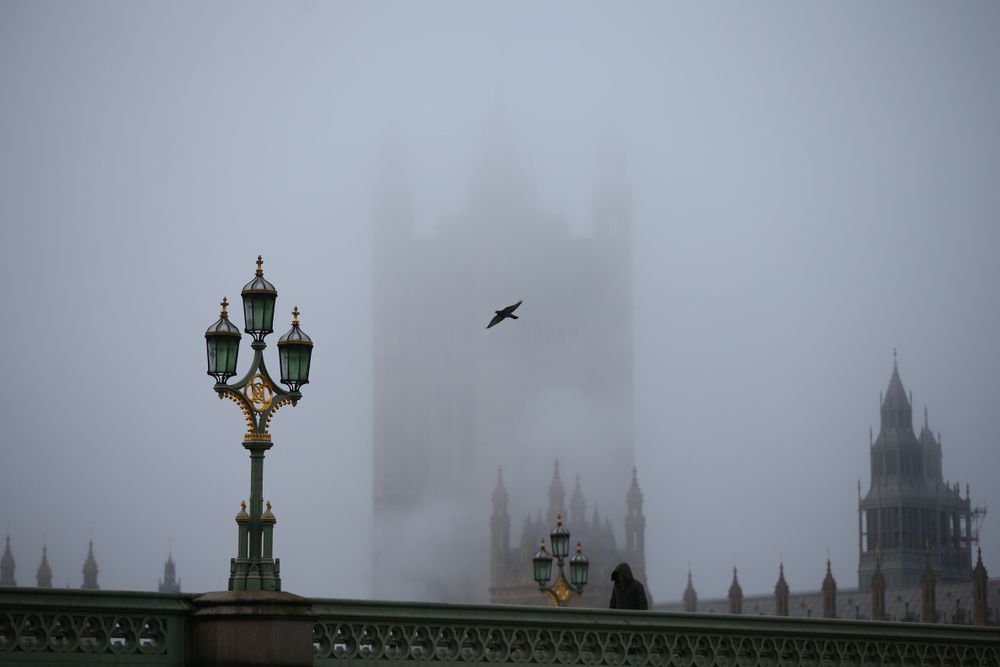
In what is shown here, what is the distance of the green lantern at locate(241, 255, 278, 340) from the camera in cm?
2011

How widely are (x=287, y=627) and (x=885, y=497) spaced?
519ft

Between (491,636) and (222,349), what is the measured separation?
14.5 ft

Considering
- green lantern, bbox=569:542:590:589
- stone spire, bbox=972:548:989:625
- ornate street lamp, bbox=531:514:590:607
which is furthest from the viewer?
stone spire, bbox=972:548:989:625

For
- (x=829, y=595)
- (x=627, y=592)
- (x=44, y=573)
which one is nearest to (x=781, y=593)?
(x=829, y=595)

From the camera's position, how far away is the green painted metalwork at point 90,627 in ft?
54.9

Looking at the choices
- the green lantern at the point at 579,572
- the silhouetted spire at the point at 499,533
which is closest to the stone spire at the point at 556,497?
the silhouetted spire at the point at 499,533

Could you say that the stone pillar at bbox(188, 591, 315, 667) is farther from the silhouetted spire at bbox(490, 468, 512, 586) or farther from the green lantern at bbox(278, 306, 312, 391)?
the silhouetted spire at bbox(490, 468, 512, 586)

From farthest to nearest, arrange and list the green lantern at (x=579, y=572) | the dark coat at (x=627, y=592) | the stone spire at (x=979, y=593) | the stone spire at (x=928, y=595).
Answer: the stone spire at (x=928, y=595), the stone spire at (x=979, y=593), the green lantern at (x=579, y=572), the dark coat at (x=627, y=592)

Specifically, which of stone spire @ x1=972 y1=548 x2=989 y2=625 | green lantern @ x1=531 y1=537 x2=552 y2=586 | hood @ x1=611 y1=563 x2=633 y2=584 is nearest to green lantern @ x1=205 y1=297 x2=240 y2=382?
hood @ x1=611 y1=563 x2=633 y2=584

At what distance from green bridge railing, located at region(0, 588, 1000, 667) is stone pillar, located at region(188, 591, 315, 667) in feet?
0.55

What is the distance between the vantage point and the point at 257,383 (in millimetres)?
19984

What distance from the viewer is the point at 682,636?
2020 cm

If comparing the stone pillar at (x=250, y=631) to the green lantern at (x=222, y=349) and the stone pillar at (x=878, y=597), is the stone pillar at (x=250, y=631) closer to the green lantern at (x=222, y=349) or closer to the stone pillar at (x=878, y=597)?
the green lantern at (x=222, y=349)

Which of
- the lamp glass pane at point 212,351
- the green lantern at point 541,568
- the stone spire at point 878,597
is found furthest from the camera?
the stone spire at point 878,597
